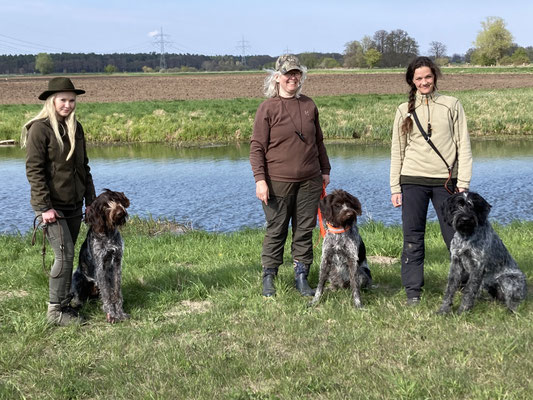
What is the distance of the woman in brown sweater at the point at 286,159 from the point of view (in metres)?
6.05

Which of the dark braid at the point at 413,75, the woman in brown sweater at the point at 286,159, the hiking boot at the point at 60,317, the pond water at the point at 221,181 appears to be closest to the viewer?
the dark braid at the point at 413,75

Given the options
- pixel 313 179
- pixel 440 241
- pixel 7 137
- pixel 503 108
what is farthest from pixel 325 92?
pixel 313 179

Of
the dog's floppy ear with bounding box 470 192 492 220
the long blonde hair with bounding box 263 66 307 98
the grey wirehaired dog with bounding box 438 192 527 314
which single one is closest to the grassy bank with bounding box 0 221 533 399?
the grey wirehaired dog with bounding box 438 192 527 314

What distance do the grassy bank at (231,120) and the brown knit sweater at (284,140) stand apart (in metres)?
18.8

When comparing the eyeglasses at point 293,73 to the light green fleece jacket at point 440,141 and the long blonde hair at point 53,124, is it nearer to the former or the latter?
the light green fleece jacket at point 440,141

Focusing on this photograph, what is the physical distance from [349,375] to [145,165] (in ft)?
56.5

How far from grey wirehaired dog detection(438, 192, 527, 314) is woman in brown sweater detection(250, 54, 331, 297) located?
1.60m

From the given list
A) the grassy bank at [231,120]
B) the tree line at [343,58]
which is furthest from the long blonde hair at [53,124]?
the tree line at [343,58]

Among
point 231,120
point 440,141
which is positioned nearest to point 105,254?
point 440,141

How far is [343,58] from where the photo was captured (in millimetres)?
136625

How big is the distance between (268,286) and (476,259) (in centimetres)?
226

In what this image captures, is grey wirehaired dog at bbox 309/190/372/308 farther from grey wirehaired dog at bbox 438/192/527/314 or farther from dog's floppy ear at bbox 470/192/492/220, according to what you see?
dog's floppy ear at bbox 470/192/492/220

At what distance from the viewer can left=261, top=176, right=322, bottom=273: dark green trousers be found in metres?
6.27

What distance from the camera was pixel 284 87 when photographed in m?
6.04
